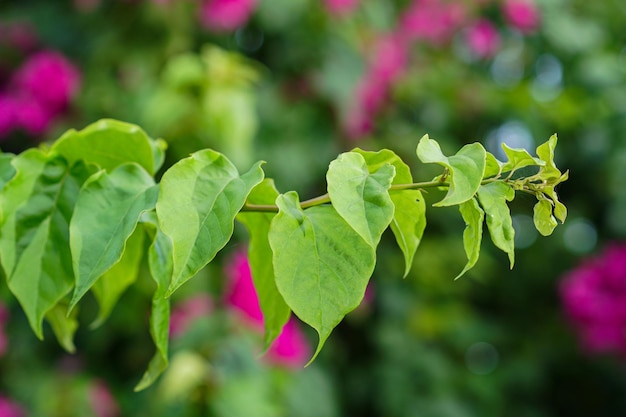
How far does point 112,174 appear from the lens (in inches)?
24.3

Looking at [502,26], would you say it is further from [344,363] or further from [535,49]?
[344,363]

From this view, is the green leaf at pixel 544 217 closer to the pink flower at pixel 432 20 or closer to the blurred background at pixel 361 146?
the blurred background at pixel 361 146

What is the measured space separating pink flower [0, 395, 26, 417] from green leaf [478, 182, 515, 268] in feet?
4.87

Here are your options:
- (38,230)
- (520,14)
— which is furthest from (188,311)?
(520,14)

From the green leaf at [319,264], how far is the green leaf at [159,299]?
97 mm

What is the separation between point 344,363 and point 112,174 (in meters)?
1.60

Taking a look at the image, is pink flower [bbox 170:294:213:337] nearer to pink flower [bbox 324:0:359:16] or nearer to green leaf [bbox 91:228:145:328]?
pink flower [bbox 324:0:359:16]

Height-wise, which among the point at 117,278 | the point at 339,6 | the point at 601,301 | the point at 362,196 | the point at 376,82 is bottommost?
the point at 601,301

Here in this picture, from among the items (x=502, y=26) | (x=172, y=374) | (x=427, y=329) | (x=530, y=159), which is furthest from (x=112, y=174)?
(x=502, y=26)

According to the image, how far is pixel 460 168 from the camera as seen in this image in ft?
1.67

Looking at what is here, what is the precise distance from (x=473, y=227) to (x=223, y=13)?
1.38m

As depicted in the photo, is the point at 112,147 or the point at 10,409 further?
the point at 10,409

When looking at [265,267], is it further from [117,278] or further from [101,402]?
[101,402]

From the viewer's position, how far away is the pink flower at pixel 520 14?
7.70ft
